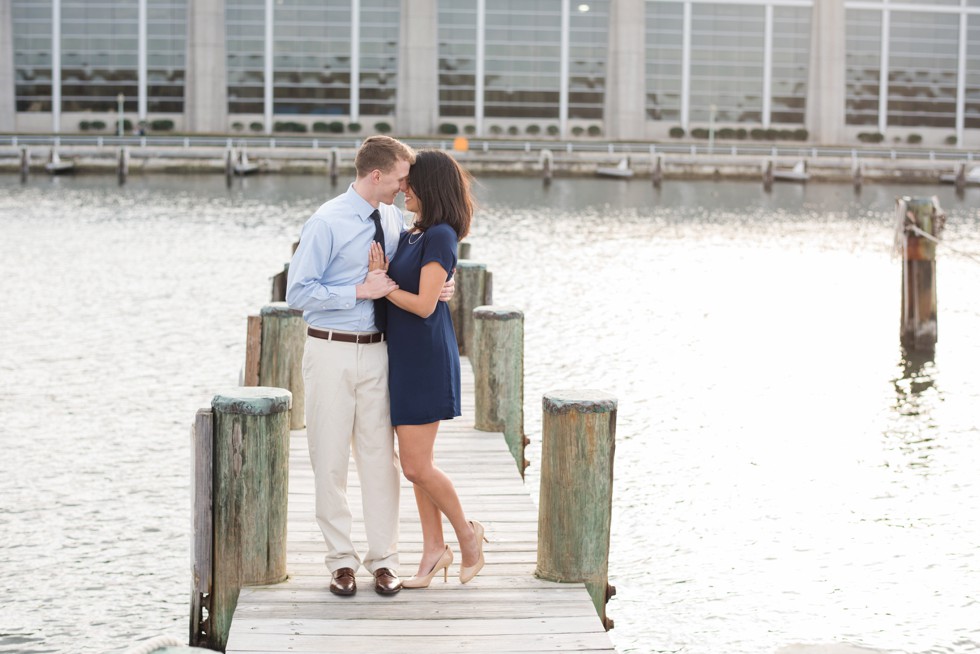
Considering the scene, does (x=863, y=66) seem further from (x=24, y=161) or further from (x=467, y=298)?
(x=467, y=298)

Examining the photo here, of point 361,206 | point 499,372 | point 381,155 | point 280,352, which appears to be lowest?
point 499,372

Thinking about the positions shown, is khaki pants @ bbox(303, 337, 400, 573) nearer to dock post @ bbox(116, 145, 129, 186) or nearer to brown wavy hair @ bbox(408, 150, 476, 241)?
brown wavy hair @ bbox(408, 150, 476, 241)

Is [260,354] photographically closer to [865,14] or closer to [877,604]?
[877,604]

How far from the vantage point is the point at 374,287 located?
583cm

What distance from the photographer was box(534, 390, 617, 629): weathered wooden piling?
6242 millimetres

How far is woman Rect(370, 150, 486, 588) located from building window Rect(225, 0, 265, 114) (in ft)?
208

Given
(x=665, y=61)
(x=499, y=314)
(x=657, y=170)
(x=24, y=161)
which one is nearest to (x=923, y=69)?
(x=665, y=61)

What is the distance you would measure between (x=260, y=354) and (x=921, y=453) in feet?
21.6

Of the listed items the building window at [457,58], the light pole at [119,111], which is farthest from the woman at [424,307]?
the building window at [457,58]

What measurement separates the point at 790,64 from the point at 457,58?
59.4 feet

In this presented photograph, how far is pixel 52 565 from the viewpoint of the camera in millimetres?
9078

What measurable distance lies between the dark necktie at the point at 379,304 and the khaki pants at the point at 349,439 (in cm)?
9

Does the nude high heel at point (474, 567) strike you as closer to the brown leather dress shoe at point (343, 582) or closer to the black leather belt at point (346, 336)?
the brown leather dress shoe at point (343, 582)

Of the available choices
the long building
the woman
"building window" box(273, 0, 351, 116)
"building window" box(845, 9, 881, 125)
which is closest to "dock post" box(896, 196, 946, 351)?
the woman
